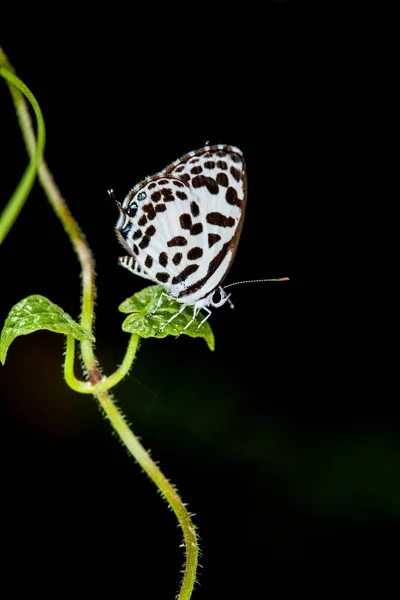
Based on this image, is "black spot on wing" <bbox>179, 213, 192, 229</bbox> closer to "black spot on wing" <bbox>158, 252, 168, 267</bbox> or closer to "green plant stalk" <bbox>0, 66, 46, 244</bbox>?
"black spot on wing" <bbox>158, 252, 168, 267</bbox>

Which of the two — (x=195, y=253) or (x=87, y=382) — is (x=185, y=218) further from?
(x=87, y=382)

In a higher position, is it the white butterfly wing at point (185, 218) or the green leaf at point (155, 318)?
the white butterfly wing at point (185, 218)

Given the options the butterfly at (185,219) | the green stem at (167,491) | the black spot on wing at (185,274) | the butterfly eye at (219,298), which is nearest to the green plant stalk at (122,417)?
the green stem at (167,491)

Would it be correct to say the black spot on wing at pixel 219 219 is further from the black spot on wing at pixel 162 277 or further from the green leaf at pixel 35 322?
the green leaf at pixel 35 322

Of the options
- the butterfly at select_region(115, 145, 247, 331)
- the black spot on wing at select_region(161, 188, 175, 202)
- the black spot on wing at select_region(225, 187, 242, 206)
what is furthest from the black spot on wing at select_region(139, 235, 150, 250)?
the black spot on wing at select_region(225, 187, 242, 206)

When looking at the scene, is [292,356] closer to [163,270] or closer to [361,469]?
[361,469]
